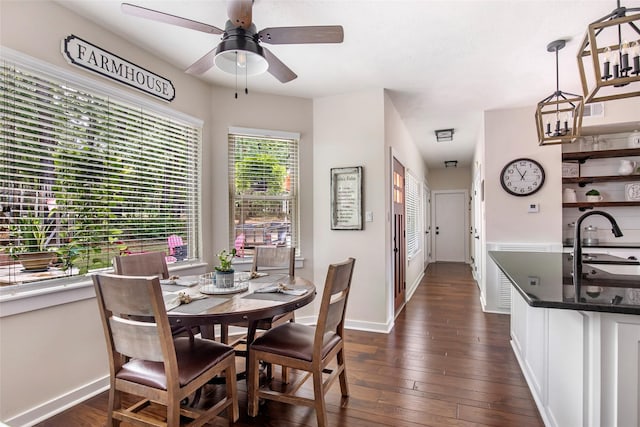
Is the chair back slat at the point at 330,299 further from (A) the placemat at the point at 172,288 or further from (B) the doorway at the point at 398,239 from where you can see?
(B) the doorway at the point at 398,239

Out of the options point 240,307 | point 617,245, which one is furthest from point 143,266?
point 617,245

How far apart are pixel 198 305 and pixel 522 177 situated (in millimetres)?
4103

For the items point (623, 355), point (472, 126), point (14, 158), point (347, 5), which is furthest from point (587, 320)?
point (472, 126)

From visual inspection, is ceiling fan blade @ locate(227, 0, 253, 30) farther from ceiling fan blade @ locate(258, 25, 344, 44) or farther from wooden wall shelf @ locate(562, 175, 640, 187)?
wooden wall shelf @ locate(562, 175, 640, 187)

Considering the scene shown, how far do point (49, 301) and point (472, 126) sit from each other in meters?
5.38

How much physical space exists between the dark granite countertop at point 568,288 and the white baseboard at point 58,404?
2.76m

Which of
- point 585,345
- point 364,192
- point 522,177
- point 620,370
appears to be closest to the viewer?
point 620,370

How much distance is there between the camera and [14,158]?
2.01m

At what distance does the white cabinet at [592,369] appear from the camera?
1.21m

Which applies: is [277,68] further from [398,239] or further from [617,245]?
[617,245]

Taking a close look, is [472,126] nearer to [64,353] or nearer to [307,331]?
[307,331]

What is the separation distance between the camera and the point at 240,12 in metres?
1.78

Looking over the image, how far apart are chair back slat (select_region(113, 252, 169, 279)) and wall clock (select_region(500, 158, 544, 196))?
158 inches

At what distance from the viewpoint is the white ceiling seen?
7.30 ft
